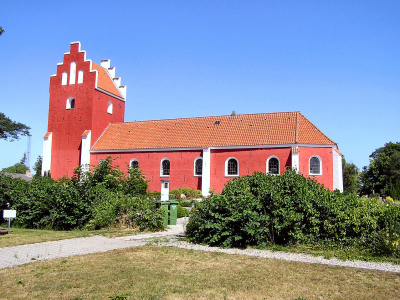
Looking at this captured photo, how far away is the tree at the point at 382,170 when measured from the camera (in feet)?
150

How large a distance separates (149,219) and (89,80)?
76.9 ft

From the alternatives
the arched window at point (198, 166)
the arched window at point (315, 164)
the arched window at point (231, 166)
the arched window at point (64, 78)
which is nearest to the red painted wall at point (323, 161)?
the arched window at point (315, 164)

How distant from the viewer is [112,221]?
1196 cm

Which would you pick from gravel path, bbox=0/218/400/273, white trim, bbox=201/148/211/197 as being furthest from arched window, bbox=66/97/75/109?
gravel path, bbox=0/218/400/273

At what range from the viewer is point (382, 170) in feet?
160

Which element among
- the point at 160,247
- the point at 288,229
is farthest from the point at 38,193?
the point at 288,229

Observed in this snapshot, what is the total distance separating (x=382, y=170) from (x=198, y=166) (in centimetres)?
3237

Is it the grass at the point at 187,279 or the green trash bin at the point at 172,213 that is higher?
the green trash bin at the point at 172,213

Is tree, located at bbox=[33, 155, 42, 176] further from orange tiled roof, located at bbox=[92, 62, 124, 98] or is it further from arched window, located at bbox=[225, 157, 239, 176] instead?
arched window, located at bbox=[225, 157, 239, 176]

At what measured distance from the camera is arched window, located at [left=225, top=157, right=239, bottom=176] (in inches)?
1073

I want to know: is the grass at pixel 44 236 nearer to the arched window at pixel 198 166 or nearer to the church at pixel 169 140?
the church at pixel 169 140

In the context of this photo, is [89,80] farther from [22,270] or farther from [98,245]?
[22,270]

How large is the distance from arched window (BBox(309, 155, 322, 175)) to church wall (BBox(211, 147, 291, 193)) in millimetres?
1570

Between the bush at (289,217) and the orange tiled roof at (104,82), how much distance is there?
25992 millimetres
